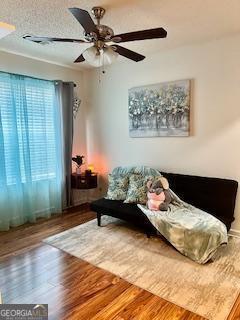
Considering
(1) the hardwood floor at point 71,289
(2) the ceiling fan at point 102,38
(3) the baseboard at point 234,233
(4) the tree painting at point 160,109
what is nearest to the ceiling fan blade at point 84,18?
(2) the ceiling fan at point 102,38

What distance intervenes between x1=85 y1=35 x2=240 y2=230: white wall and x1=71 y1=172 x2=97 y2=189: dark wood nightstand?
0.43 metres

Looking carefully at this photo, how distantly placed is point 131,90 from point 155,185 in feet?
5.52

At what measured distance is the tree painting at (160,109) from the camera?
3.54m

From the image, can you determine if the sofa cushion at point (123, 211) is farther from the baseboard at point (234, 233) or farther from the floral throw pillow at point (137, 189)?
the baseboard at point (234, 233)

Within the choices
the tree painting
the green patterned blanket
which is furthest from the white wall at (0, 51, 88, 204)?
the green patterned blanket

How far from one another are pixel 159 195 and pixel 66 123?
208 cm

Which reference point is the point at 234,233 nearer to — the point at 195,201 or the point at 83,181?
the point at 195,201

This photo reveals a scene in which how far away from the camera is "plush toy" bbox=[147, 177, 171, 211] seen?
321 cm

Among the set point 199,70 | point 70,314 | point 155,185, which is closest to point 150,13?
point 199,70

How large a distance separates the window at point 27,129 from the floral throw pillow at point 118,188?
3.58 ft

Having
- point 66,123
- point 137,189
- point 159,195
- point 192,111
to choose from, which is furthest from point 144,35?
point 66,123

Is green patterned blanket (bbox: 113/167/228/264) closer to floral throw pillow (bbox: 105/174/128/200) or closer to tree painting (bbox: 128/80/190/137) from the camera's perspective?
floral throw pillow (bbox: 105/174/128/200)

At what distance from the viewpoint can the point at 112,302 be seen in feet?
6.72

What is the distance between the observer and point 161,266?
101 inches
